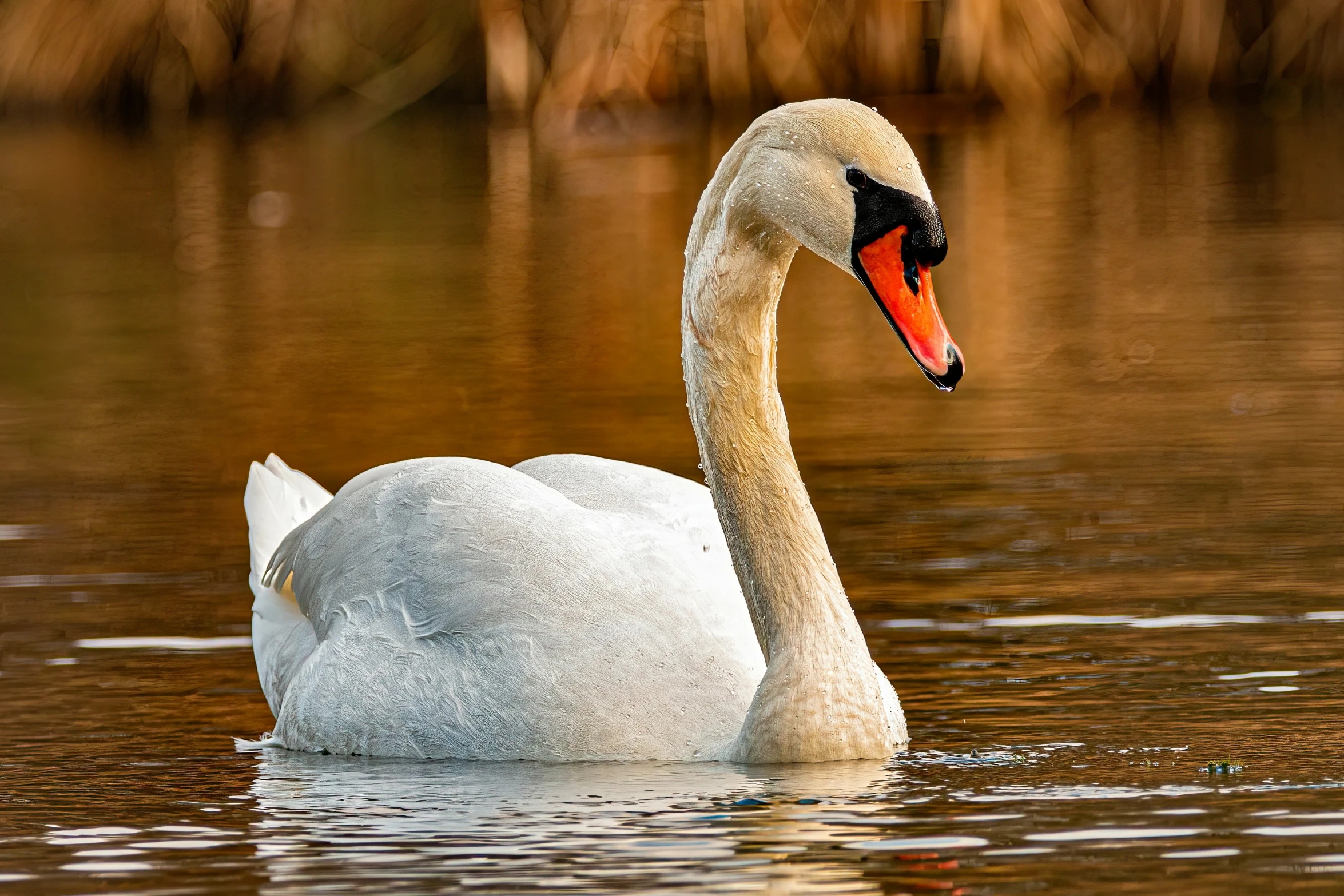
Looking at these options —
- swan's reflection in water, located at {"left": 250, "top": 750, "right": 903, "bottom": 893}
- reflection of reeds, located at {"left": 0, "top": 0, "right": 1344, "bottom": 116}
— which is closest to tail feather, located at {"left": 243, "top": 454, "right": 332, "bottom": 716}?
swan's reflection in water, located at {"left": 250, "top": 750, "right": 903, "bottom": 893}

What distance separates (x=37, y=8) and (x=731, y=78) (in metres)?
8.29

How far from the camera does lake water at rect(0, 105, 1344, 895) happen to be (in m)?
6.04

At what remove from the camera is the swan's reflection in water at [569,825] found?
5656 millimetres

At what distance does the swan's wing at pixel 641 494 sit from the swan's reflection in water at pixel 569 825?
1.02 meters

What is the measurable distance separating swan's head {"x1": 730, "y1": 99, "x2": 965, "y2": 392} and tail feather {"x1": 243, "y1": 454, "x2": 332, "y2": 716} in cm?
232

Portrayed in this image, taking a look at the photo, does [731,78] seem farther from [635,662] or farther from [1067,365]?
[635,662]

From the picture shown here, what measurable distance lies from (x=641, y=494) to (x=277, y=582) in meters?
1.36

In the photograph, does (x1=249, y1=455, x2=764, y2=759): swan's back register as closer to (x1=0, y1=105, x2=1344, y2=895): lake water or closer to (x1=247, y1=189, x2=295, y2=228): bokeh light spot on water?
(x1=0, y1=105, x2=1344, y2=895): lake water

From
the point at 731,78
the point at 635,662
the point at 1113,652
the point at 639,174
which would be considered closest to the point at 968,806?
the point at 635,662

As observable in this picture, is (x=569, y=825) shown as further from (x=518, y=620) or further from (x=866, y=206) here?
(x=866, y=206)

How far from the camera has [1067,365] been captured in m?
14.4

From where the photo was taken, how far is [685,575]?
24.3ft

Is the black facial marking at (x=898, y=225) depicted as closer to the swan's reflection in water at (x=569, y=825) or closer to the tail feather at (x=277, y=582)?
the swan's reflection in water at (x=569, y=825)

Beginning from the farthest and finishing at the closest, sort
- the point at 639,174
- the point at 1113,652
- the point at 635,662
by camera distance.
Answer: the point at 639,174, the point at 1113,652, the point at 635,662
